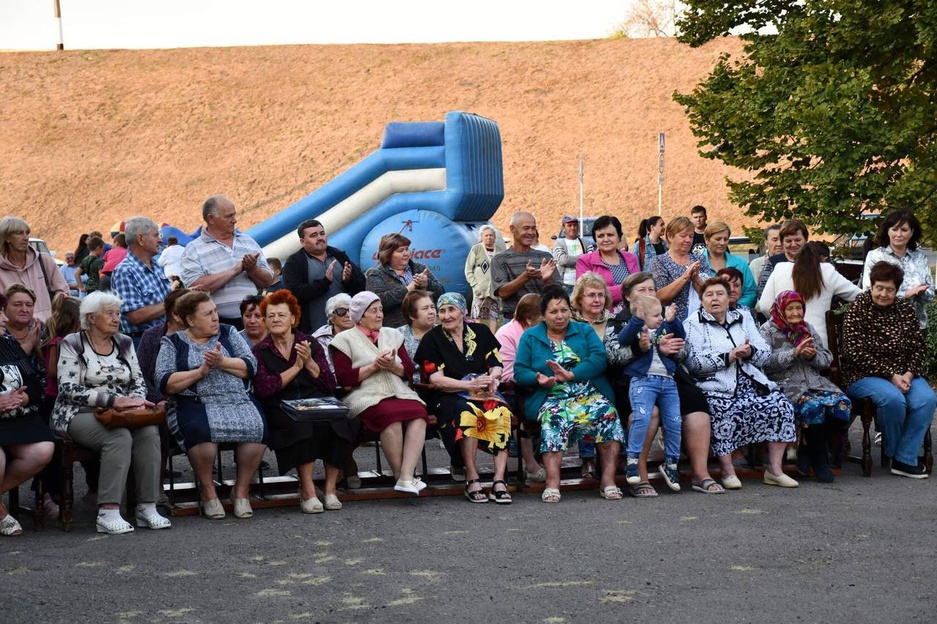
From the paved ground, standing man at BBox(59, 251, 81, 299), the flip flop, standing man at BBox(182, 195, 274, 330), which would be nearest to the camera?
the paved ground

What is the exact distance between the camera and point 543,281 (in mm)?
8898

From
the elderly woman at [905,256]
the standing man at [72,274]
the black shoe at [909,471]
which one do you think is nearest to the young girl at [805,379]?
the black shoe at [909,471]

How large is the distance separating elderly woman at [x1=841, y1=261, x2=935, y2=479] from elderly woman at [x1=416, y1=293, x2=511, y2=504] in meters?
2.41

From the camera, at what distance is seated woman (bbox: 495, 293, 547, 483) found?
7688 millimetres

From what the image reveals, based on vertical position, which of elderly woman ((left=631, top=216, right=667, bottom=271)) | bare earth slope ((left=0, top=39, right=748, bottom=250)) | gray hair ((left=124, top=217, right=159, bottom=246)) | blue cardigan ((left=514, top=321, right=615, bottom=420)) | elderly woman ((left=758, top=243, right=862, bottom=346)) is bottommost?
blue cardigan ((left=514, top=321, right=615, bottom=420))

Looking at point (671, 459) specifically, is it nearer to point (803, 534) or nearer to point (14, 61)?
point (803, 534)

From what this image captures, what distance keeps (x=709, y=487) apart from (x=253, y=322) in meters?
2.97

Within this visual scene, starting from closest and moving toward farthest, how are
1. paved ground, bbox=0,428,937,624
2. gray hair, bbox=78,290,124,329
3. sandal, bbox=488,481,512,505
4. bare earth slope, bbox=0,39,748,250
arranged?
paved ground, bbox=0,428,937,624 → gray hair, bbox=78,290,124,329 → sandal, bbox=488,481,512,505 → bare earth slope, bbox=0,39,748,250

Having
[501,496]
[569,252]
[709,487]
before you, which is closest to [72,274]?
[569,252]

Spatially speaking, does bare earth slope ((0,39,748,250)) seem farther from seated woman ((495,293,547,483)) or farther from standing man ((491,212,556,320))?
seated woman ((495,293,547,483))

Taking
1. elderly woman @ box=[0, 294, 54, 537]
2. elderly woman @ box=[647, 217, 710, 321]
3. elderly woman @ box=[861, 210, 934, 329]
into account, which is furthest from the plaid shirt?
elderly woman @ box=[861, 210, 934, 329]

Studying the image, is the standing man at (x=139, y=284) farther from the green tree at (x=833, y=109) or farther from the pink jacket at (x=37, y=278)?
the green tree at (x=833, y=109)

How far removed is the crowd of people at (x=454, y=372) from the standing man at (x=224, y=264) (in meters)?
0.01

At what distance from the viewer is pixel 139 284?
7.40 m
